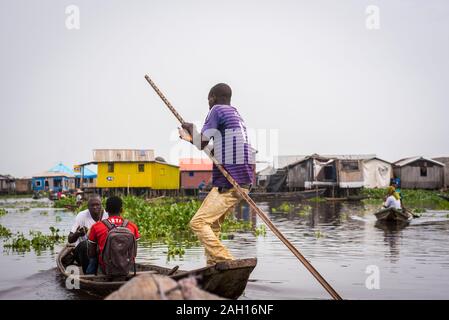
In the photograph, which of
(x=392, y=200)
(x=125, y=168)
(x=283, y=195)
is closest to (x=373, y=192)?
(x=283, y=195)

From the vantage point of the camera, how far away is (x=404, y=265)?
28.8ft

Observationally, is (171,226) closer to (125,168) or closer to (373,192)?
(125,168)

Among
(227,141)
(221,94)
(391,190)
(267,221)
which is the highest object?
(221,94)

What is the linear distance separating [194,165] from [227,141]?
162 ft

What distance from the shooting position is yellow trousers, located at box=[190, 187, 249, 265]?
511 centimetres

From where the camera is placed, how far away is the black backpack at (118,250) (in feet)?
19.1

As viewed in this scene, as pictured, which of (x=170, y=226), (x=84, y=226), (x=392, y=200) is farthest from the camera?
(x=392, y=200)

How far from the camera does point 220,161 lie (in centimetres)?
527

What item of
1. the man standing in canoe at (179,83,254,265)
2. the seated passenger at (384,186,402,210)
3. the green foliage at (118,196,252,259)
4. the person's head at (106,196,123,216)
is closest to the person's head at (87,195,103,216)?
the person's head at (106,196,123,216)

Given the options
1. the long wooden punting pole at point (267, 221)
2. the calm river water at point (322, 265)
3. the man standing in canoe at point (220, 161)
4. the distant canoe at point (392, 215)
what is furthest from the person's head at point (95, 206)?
the distant canoe at point (392, 215)

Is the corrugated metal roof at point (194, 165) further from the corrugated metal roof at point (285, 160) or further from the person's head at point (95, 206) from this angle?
the person's head at point (95, 206)

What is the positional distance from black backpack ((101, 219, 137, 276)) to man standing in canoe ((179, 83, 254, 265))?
105cm
